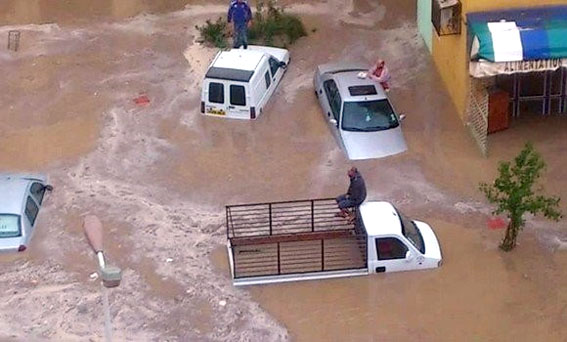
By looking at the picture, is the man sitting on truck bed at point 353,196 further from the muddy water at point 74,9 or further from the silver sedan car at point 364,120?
the muddy water at point 74,9

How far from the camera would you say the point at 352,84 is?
84.5 ft

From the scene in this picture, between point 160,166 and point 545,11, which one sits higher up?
point 545,11

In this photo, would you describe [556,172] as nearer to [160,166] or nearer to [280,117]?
[280,117]

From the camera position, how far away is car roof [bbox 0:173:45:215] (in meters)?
21.9

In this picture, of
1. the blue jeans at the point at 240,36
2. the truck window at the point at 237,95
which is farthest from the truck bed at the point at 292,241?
the blue jeans at the point at 240,36

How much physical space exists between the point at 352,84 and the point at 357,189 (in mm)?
4543

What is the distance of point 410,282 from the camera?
68.5 ft

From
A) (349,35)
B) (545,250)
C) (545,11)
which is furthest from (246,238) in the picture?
(349,35)

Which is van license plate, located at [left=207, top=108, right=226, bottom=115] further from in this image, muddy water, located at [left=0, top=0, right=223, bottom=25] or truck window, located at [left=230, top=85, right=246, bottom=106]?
muddy water, located at [left=0, top=0, right=223, bottom=25]

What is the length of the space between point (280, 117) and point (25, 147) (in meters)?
5.45

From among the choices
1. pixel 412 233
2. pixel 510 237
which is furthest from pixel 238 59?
pixel 510 237

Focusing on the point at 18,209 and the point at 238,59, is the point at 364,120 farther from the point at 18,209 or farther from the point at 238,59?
the point at 18,209

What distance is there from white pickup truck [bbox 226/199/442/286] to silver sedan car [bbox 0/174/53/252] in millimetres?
3648

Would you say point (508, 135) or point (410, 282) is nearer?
point (410, 282)
